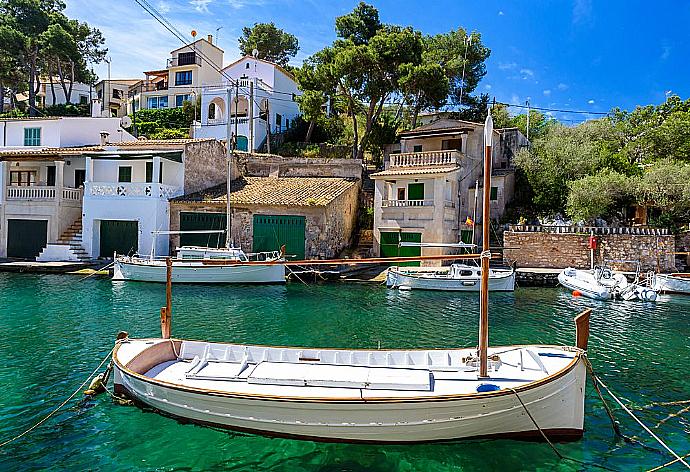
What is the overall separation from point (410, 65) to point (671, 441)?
27428 mm

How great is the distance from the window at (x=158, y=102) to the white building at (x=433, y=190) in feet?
94.4

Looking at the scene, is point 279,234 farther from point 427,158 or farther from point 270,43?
point 270,43

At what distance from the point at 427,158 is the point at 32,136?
27163 mm

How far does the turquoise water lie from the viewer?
25.9 ft

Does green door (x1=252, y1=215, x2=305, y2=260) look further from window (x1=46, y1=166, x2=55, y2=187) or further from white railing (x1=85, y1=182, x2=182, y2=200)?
window (x1=46, y1=166, x2=55, y2=187)

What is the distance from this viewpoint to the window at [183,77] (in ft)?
163

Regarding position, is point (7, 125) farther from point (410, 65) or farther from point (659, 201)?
point (659, 201)

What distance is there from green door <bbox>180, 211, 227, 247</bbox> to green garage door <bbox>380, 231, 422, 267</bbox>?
955cm

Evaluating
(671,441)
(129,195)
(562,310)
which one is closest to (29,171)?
(129,195)

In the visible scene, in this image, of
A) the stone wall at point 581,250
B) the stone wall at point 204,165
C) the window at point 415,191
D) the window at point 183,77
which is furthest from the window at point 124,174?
the stone wall at point 581,250

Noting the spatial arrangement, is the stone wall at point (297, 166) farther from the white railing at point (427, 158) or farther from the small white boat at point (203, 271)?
the small white boat at point (203, 271)

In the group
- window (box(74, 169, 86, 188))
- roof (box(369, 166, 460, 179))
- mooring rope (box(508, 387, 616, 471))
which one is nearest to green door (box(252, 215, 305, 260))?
roof (box(369, 166, 460, 179))

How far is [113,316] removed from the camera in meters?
17.6

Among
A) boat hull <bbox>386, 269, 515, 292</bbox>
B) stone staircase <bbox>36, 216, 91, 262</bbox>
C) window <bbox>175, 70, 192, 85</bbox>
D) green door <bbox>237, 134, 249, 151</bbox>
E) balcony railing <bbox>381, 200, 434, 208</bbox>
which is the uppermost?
window <bbox>175, 70, 192, 85</bbox>
